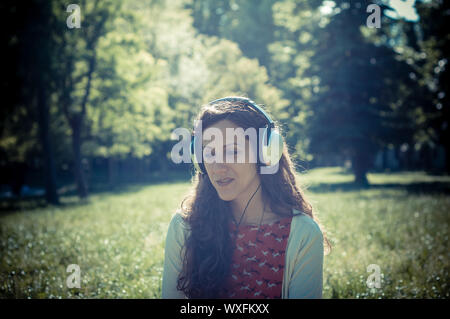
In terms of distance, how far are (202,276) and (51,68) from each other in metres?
15.4

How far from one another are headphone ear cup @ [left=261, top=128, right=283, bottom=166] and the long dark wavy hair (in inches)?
3.2

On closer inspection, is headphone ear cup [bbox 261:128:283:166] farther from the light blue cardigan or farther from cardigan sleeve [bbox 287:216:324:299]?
cardigan sleeve [bbox 287:216:324:299]

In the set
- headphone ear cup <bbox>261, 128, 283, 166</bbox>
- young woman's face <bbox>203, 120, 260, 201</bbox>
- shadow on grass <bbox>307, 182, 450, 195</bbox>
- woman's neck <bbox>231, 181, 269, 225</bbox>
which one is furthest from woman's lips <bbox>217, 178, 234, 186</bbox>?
shadow on grass <bbox>307, 182, 450, 195</bbox>

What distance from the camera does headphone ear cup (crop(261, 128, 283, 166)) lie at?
2412mm

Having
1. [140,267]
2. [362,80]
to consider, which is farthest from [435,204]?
[362,80]

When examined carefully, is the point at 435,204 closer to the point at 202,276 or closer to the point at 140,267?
the point at 140,267

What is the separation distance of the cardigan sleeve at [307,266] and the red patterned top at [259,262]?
0.09m

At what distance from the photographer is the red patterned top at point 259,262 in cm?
221

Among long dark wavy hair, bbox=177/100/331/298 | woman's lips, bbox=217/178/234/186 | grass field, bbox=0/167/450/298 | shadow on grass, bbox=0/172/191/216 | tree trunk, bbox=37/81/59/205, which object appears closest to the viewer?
long dark wavy hair, bbox=177/100/331/298

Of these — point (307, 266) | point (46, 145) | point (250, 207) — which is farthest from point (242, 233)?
point (46, 145)

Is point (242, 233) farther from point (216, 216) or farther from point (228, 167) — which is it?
point (228, 167)

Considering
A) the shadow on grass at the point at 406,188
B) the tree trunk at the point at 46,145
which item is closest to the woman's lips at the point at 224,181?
the shadow on grass at the point at 406,188

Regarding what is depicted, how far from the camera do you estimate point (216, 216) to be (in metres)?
2.47

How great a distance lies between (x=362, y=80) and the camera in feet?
67.9
